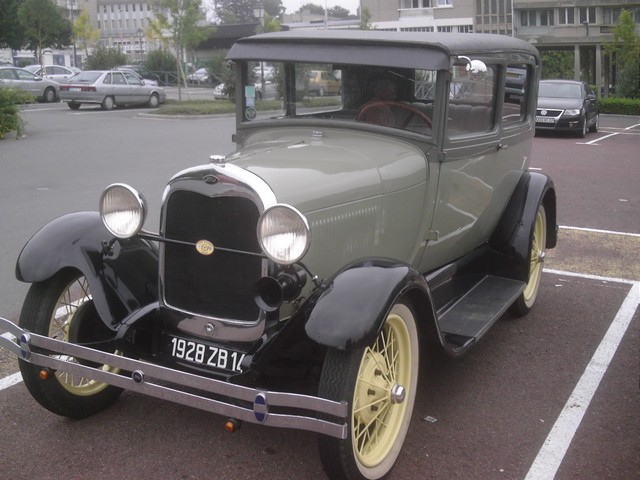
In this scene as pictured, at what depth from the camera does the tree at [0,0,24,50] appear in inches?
1679

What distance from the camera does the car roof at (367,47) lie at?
13.7 ft

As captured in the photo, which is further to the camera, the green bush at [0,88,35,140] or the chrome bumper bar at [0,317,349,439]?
the green bush at [0,88,35,140]

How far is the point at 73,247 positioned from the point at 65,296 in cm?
31

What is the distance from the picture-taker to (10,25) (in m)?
43.2

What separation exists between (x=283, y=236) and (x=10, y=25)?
150 feet

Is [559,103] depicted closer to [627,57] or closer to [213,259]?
[627,57]

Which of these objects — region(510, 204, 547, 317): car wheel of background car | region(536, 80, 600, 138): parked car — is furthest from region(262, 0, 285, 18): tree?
region(510, 204, 547, 317): car wheel of background car

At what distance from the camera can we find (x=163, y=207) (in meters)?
3.59

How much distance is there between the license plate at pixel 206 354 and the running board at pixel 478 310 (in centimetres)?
121

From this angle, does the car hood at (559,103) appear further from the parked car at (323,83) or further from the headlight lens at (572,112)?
the parked car at (323,83)

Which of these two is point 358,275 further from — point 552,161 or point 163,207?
point 552,161

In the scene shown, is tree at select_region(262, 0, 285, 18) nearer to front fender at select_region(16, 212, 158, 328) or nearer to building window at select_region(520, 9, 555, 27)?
building window at select_region(520, 9, 555, 27)

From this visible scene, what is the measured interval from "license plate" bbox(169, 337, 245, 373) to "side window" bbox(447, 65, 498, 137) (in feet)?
6.29

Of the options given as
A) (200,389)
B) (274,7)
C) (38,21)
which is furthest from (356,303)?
(274,7)
